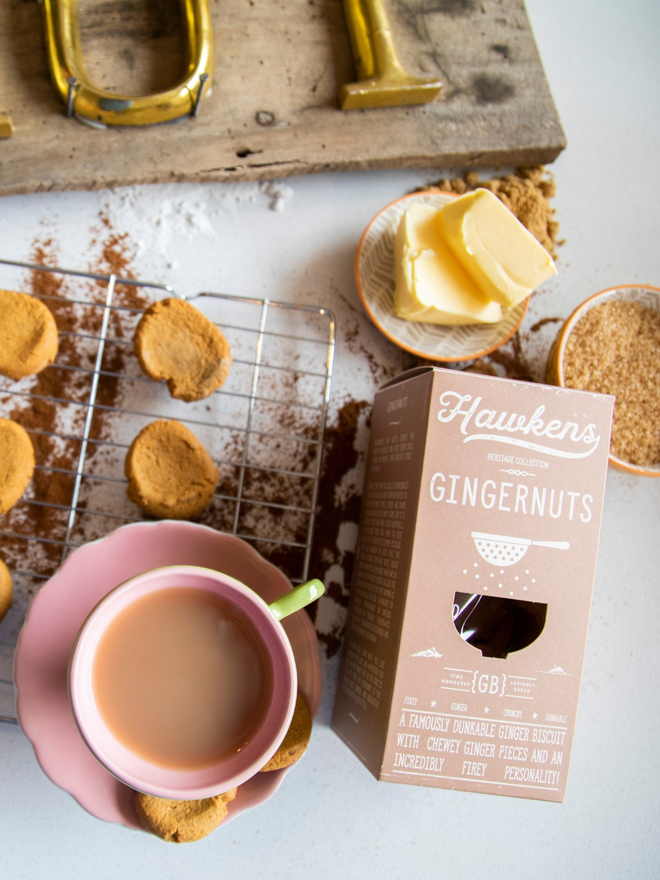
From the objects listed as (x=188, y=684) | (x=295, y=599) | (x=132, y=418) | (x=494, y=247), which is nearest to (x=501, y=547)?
(x=295, y=599)

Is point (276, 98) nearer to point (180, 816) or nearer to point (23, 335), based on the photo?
point (23, 335)

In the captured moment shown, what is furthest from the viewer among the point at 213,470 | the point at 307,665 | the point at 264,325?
the point at 264,325

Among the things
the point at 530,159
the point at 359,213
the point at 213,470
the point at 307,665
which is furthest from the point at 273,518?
the point at 530,159

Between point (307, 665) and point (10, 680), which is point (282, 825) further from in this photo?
point (10, 680)

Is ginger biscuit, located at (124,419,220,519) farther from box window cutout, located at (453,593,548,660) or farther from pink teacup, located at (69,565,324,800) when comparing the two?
box window cutout, located at (453,593,548,660)

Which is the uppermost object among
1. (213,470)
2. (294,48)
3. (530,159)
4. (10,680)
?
(294,48)

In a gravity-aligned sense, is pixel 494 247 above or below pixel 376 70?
below
